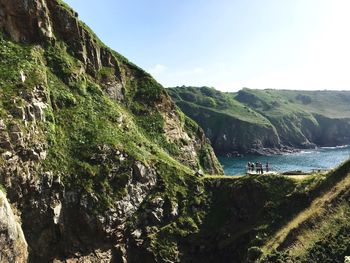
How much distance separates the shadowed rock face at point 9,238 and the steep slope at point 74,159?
361 cm

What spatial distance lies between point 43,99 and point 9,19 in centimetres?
1547

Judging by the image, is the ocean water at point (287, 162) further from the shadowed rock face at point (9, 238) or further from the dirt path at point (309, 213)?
the shadowed rock face at point (9, 238)

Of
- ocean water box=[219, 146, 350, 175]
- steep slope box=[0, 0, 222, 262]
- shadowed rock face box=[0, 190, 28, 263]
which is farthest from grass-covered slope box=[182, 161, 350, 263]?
ocean water box=[219, 146, 350, 175]

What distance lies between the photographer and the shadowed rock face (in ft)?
128

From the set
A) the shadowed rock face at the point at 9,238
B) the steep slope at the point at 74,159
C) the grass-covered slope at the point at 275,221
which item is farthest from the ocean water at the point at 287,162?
the shadowed rock face at the point at 9,238

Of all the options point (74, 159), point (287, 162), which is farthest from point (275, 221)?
point (287, 162)

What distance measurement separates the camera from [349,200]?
45406mm

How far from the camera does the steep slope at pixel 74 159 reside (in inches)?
1896

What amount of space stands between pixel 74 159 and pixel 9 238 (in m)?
16.0

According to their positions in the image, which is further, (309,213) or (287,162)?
(287,162)

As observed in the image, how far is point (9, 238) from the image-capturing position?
39969 millimetres

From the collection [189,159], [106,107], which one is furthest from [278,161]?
[106,107]

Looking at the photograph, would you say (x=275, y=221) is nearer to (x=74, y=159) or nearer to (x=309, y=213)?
(x=309, y=213)

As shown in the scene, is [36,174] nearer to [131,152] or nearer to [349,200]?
[131,152]
